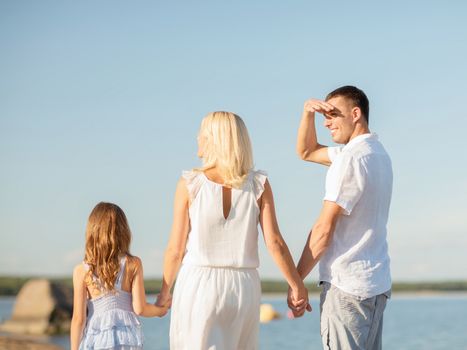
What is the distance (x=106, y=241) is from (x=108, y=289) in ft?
1.10

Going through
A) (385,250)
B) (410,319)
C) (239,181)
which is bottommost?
(410,319)

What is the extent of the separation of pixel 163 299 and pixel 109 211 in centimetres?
65

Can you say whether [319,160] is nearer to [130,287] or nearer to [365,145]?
[365,145]

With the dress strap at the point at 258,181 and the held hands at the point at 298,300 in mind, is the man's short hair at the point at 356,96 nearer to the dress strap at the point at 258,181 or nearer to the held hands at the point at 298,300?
the dress strap at the point at 258,181

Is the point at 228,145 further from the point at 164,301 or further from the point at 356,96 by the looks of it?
the point at 164,301

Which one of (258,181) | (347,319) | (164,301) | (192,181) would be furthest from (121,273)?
(347,319)

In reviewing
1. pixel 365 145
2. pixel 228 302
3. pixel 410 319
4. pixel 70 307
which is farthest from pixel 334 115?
pixel 410 319

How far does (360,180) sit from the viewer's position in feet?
15.4

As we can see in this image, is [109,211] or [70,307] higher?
[109,211]

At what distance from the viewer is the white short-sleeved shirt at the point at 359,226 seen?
4648 millimetres

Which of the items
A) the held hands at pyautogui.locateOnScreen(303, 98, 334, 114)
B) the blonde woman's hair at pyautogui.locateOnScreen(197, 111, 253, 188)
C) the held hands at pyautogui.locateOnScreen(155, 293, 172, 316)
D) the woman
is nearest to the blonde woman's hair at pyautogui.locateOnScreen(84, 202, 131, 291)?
the held hands at pyautogui.locateOnScreen(155, 293, 172, 316)

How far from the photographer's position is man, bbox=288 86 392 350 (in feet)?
15.2

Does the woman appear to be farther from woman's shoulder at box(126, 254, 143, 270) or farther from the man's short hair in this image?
the man's short hair

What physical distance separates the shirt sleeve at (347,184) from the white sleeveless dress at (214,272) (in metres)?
0.44
